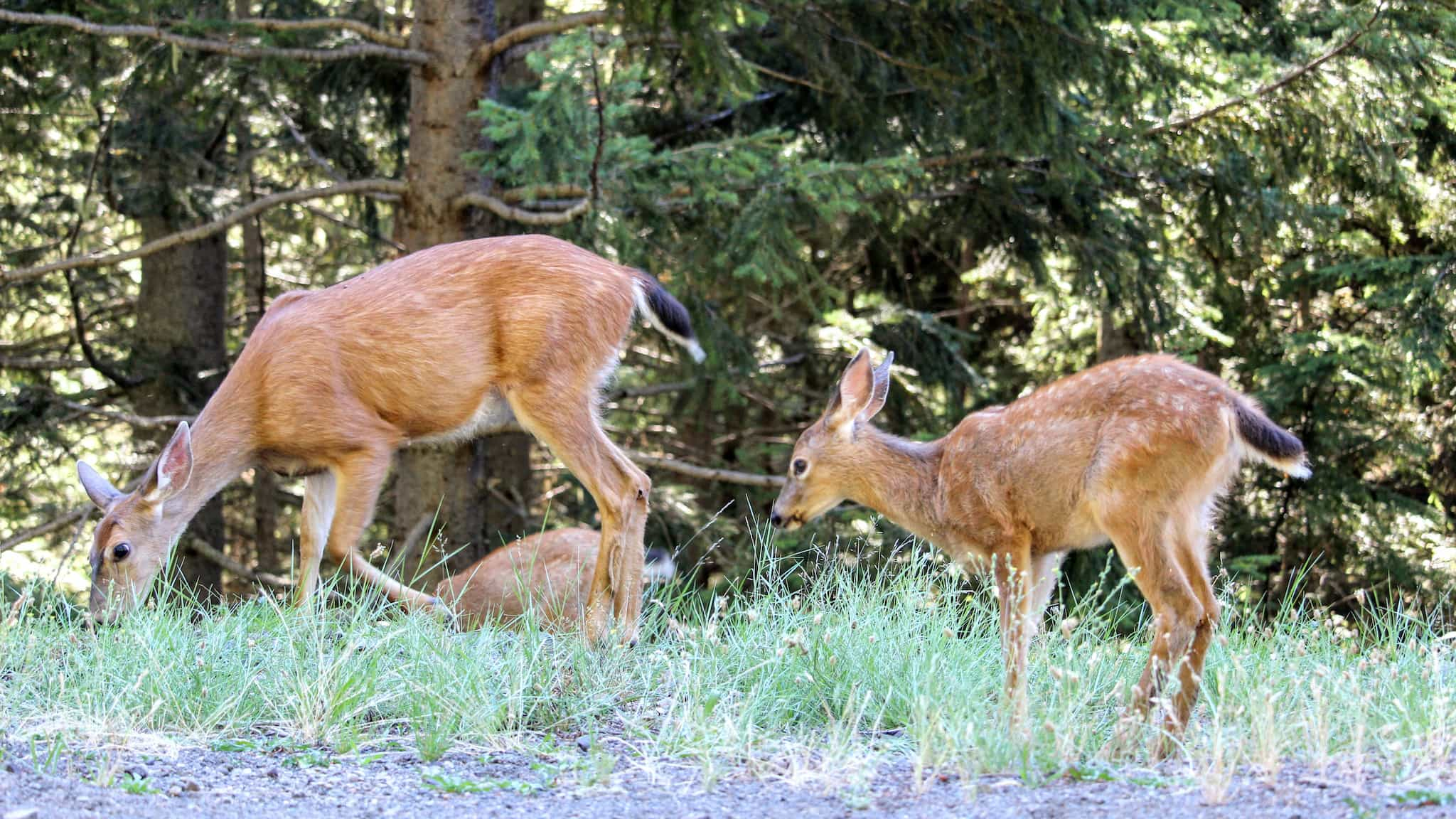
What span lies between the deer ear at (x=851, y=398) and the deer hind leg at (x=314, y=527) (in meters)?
Answer: 2.48

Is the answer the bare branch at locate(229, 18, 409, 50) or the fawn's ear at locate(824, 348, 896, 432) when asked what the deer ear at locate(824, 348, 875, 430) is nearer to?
the fawn's ear at locate(824, 348, 896, 432)

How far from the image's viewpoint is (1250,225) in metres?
11.6

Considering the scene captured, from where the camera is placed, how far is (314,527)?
308 inches

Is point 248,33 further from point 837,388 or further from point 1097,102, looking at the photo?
point 1097,102

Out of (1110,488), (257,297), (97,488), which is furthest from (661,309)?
(257,297)

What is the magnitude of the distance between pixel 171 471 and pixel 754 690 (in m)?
3.46

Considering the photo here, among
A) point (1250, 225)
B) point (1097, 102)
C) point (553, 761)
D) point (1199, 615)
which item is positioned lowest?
point (553, 761)

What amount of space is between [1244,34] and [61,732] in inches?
419

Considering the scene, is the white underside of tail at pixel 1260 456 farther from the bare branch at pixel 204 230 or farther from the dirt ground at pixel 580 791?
the bare branch at pixel 204 230

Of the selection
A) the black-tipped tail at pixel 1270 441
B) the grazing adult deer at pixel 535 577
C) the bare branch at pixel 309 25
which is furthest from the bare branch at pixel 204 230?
the black-tipped tail at pixel 1270 441

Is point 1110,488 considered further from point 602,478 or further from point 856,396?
point 602,478

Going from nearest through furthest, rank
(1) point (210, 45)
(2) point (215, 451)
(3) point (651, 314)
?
(2) point (215, 451), (3) point (651, 314), (1) point (210, 45)

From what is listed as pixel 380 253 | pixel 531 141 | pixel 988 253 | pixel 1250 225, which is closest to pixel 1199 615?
pixel 531 141

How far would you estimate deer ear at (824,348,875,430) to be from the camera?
7.39 meters
